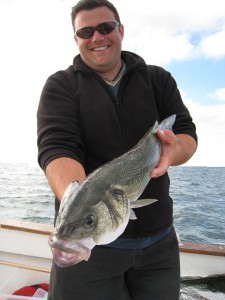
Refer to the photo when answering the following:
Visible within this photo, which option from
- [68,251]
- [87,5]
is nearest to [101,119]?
[87,5]

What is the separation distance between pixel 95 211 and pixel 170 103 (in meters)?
1.73

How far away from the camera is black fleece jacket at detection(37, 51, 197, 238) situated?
8.19ft

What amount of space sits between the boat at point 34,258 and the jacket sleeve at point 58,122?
2702 millimetres

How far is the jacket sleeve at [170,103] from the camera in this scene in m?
2.99

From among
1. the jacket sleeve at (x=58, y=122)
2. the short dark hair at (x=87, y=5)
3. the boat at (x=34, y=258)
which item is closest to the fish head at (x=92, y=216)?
→ the jacket sleeve at (x=58, y=122)

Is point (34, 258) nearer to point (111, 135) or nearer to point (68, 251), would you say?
point (111, 135)

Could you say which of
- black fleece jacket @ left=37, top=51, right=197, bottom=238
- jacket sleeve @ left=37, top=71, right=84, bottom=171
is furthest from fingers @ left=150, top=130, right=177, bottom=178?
jacket sleeve @ left=37, top=71, right=84, bottom=171

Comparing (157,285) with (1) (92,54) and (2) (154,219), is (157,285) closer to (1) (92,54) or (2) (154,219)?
(2) (154,219)

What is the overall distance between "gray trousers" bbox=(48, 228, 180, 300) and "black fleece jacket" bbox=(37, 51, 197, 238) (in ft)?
0.58

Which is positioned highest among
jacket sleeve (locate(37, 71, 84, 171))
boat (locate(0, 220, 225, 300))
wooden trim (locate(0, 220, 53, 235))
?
jacket sleeve (locate(37, 71, 84, 171))

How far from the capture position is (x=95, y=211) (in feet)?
5.15

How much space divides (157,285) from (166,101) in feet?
5.05

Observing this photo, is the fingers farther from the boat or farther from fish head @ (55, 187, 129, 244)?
the boat

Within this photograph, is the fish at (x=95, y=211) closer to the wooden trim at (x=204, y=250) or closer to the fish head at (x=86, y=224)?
the fish head at (x=86, y=224)
